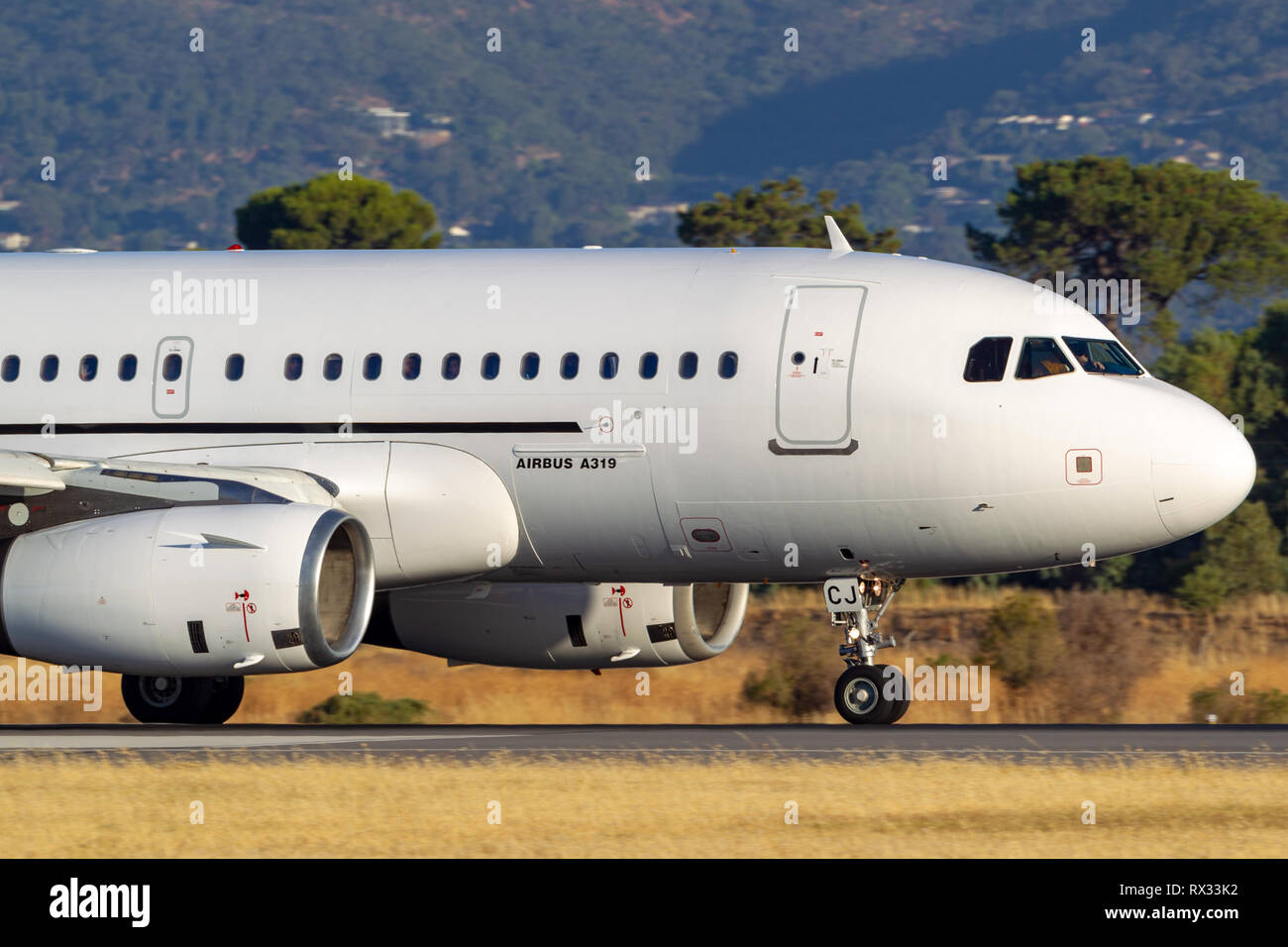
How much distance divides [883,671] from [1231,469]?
3806 mm

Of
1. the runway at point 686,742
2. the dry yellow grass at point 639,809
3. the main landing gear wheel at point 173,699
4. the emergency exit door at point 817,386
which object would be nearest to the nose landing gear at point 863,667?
the runway at point 686,742

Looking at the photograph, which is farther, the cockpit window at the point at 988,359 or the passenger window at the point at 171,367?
the passenger window at the point at 171,367

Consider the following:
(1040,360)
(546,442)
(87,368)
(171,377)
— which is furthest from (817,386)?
(87,368)

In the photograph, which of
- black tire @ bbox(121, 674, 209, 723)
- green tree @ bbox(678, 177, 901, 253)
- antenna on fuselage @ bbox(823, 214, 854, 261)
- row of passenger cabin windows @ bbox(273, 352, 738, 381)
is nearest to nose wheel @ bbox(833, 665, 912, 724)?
row of passenger cabin windows @ bbox(273, 352, 738, 381)

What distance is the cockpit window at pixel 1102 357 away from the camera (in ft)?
65.7

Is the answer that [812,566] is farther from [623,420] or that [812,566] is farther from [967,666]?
[967,666]

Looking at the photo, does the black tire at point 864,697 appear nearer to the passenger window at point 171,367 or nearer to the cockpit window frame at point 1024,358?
the cockpit window frame at point 1024,358

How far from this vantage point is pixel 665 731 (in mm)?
21219

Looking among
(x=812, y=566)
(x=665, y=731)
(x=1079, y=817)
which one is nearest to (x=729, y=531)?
(x=812, y=566)

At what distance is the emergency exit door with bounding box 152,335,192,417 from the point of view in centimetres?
2159

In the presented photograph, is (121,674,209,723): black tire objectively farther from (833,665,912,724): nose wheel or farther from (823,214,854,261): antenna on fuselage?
(823,214,854,261): antenna on fuselage

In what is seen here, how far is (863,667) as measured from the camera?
20.9 meters

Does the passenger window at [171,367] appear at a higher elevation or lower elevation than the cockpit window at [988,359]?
higher

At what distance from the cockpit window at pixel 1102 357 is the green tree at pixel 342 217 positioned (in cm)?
4956
